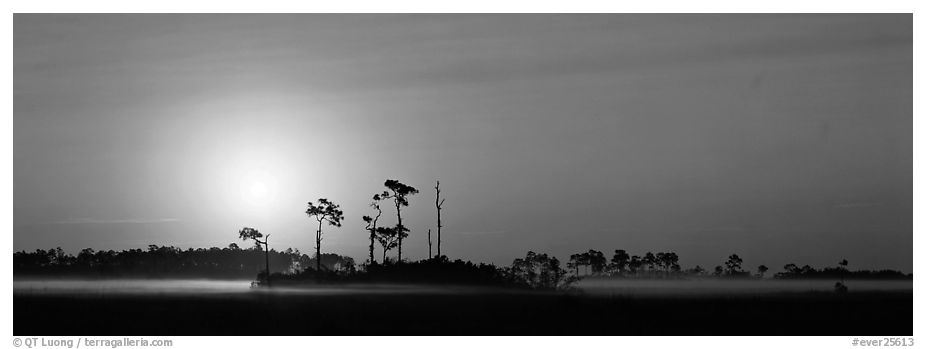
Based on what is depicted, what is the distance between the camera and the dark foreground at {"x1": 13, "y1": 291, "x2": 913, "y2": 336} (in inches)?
1791

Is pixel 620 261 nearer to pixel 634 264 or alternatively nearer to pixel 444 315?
pixel 634 264

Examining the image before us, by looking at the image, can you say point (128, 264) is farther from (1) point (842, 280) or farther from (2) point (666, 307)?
(2) point (666, 307)

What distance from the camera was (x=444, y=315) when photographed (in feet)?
168

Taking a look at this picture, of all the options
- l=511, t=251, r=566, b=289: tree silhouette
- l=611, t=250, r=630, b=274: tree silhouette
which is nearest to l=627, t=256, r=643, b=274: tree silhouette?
l=611, t=250, r=630, b=274: tree silhouette

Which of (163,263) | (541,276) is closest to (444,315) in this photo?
(541,276)

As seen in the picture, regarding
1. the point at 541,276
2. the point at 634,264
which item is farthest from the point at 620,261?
the point at 541,276

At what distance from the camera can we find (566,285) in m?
72.1

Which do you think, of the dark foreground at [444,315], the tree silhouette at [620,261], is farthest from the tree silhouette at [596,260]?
the dark foreground at [444,315]

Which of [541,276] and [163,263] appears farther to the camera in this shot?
[163,263]

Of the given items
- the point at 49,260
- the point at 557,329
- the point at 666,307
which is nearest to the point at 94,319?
the point at 557,329

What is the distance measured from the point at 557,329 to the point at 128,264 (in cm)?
8161

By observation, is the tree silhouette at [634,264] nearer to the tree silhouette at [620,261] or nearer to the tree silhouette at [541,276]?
the tree silhouette at [620,261]

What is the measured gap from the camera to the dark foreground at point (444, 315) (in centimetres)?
4550
